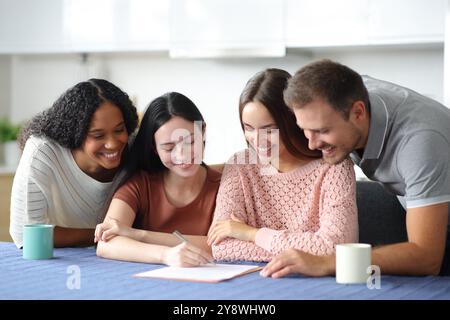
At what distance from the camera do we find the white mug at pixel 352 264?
1.89 metres

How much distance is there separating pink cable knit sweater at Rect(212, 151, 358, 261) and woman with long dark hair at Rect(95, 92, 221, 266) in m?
0.13

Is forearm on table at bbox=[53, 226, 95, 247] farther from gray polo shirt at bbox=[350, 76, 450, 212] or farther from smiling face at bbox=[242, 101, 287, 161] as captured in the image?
gray polo shirt at bbox=[350, 76, 450, 212]

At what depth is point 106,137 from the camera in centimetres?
253

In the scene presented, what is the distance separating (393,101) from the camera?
2.15 m

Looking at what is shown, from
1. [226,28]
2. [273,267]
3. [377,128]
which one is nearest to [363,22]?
[226,28]

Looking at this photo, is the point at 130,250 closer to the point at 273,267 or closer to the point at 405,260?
the point at 273,267

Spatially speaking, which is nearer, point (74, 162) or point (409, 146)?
point (409, 146)

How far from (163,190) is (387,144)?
0.76m

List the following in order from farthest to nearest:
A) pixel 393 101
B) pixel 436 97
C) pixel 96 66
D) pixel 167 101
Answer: pixel 96 66, pixel 436 97, pixel 167 101, pixel 393 101

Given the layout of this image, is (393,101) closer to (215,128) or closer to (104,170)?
(104,170)

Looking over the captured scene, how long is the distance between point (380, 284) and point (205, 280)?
0.42 m

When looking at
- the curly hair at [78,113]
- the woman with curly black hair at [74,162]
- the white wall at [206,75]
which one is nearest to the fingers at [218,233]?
the woman with curly black hair at [74,162]

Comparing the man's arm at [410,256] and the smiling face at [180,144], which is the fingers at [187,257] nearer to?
the man's arm at [410,256]
